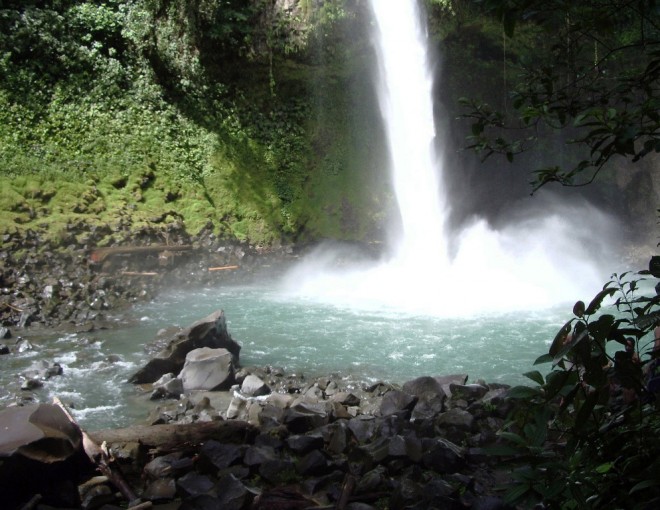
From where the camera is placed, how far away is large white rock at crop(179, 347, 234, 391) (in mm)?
7832

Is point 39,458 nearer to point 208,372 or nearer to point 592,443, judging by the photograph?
point 592,443

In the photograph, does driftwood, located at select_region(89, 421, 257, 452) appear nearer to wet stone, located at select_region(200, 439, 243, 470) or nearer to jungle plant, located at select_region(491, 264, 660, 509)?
wet stone, located at select_region(200, 439, 243, 470)

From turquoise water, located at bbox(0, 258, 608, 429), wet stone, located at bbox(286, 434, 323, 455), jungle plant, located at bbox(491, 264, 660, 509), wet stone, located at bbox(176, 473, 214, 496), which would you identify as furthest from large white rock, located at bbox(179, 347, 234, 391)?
jungle plant, located at bbox(491, 264, 660, 509)

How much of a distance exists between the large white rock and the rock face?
0.35 m

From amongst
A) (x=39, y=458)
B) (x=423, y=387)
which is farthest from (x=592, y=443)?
(x=423, y=387)

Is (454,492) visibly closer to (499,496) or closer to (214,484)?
(499,496)

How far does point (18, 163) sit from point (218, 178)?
517 cm

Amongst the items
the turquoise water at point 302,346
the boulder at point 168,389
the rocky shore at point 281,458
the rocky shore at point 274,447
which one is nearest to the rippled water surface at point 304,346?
the turquoise water at point 302,346

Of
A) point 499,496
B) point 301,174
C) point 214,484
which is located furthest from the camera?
point 301,174

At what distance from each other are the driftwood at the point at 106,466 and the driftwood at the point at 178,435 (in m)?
0.31

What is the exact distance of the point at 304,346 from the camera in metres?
9.98

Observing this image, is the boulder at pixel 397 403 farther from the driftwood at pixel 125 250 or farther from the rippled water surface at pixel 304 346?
the driftwood at pixel 125 250

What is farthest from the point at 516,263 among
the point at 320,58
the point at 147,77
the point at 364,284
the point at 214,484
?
the point at 214,484

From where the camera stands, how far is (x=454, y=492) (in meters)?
4.01
